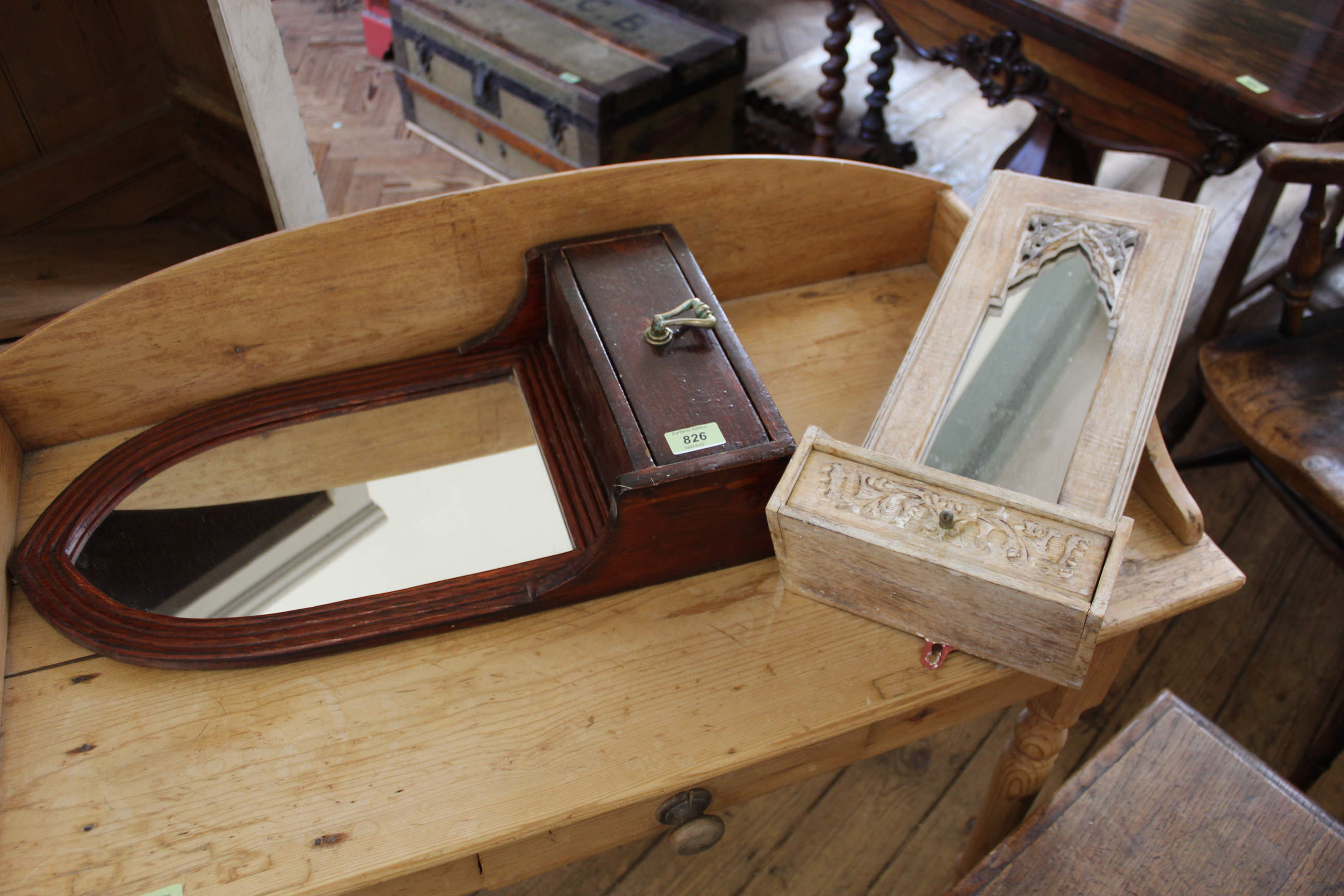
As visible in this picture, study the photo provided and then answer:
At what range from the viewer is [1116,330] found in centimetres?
114

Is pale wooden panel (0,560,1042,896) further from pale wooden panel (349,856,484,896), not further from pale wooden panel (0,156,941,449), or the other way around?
pale wooden panel (0,156,941,449)

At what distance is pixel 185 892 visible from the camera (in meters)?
0.84

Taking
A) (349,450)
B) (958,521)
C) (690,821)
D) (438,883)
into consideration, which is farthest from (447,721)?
(958,521)

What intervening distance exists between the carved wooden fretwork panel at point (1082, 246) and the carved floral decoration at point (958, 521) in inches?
15.4

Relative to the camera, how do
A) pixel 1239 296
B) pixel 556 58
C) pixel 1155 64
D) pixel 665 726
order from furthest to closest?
pixel 556 58 → pixel 1239 296 → pixel 1155 64 → pixel 665 726

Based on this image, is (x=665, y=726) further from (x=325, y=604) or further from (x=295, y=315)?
(x=295, y=315)

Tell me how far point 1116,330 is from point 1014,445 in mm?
212

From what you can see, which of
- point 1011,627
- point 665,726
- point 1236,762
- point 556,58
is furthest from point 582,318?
point 556,58

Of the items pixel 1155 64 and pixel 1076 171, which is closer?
pixel 1155 64

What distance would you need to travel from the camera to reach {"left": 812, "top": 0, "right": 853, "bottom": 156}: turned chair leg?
2.51 m

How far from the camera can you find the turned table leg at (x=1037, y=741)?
3.66ft

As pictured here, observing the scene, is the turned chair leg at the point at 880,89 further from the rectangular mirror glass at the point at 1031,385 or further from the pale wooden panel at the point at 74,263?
the pale wooden panel at the point at 74,263

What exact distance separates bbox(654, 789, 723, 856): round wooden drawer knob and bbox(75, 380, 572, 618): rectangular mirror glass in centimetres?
29

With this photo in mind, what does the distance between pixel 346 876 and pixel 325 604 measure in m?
0.30
